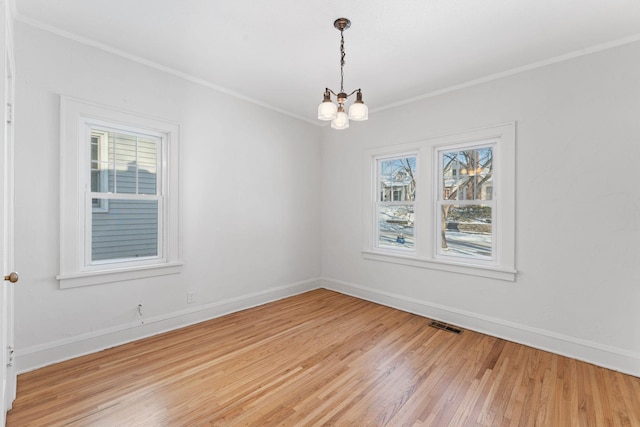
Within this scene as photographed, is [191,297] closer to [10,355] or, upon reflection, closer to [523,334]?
[10,355]

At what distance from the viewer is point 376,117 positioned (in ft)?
13.7

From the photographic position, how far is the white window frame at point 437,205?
3.08 metres

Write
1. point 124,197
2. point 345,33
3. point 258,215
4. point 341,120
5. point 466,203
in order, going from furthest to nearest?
1. point 258,215
2. point 466,203
3. point 124,197
4. point 345,33
5. point 341,120

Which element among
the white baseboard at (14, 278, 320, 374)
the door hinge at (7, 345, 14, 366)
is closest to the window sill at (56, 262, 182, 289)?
the white baseboard at (14, 278, 320, 374)

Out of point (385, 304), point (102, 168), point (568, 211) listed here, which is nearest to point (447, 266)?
point (385, 304)

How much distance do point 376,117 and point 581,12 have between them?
7.50 ft

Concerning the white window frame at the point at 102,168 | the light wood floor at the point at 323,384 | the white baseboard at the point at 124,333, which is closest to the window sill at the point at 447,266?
the light wood floor at the point at 323,384

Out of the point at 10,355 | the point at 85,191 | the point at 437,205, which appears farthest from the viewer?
the point at 437,205

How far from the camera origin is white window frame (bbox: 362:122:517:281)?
10.1ft

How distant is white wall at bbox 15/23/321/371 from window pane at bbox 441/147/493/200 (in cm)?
200

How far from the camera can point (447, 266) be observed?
3518 mm

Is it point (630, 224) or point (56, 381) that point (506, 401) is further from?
point (56, 381)

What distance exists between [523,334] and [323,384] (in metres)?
2.12

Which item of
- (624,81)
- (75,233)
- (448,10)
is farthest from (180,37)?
(624,81)
